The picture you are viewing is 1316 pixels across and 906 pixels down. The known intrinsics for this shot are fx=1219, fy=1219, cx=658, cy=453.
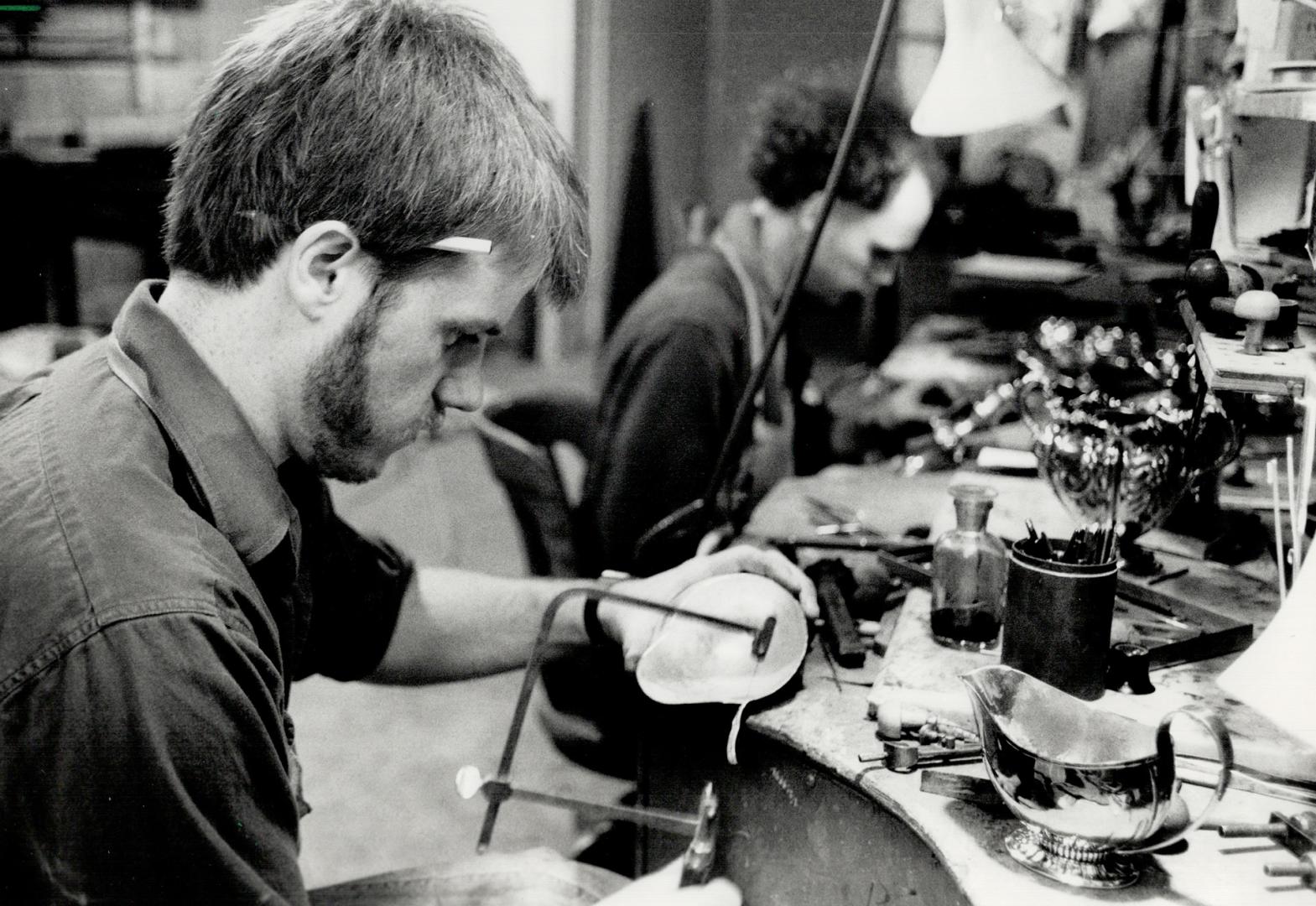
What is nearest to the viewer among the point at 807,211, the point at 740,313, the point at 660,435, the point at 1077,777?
the point at 1077,777

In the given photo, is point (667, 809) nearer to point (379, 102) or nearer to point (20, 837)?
point (20, 837)

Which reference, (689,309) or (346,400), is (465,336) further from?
(689,309)

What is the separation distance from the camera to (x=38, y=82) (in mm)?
5148

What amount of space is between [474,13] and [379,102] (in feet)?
0.90

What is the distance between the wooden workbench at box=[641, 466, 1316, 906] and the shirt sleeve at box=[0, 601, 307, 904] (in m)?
0.64

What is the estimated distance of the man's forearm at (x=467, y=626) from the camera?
1756 millimetres

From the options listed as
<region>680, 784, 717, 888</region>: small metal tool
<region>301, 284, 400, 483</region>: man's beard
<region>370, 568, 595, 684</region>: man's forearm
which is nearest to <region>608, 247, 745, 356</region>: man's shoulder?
<region>370, 568, 595, 684</region>: man's forearm

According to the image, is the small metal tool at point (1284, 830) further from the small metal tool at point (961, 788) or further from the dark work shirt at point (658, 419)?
the dark work shirt at point (658, 419)

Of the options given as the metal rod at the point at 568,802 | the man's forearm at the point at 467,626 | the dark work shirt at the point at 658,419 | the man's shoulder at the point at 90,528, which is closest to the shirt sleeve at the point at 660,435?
the dark work shirt at the point at 658,419

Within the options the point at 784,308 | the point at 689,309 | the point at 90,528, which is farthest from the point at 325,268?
the point at 689,309

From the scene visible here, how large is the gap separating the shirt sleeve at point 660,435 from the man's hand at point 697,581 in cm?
76

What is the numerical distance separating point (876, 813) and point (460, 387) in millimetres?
667

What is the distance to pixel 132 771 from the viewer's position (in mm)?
963

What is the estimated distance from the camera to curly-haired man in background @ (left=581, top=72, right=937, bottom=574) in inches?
95.3
